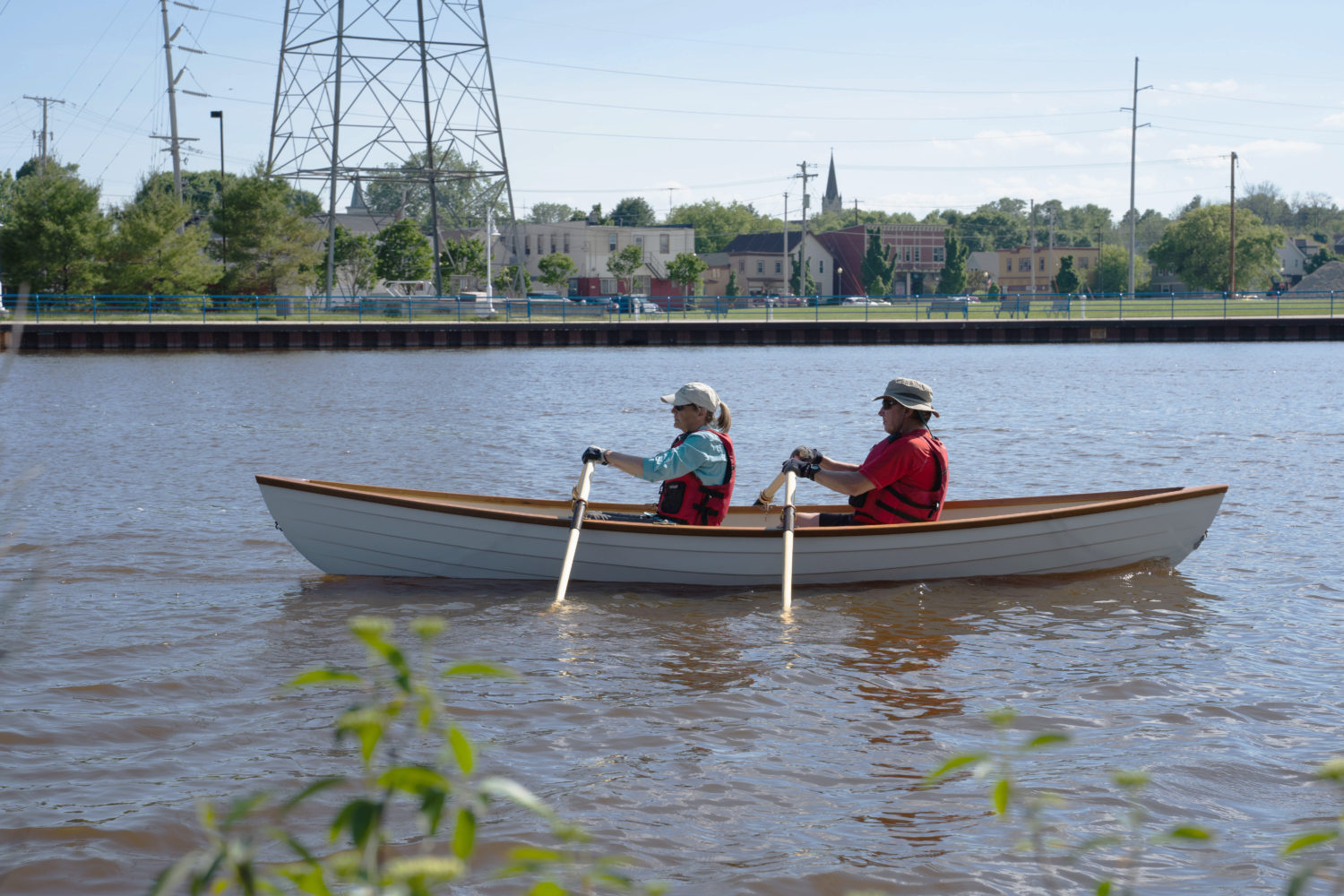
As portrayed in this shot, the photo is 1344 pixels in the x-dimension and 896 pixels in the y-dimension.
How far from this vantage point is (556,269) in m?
93.2

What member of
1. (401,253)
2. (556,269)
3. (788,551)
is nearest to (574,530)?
(788,551)

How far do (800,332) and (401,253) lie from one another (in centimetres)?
3232

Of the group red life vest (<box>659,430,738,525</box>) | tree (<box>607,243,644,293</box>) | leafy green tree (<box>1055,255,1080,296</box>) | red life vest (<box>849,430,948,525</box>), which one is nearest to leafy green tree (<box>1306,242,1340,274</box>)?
leafy green tree (<box>1055,255,1080,296</box>)

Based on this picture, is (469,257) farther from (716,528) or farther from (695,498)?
(716,528)

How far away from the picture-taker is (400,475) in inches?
655

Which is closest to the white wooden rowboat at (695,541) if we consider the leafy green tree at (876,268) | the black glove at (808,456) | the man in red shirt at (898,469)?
the man in red shirt at (898,469)

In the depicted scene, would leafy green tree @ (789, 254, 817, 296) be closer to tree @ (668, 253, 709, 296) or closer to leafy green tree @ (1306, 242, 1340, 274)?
tree @ (668, 253, 709, 296)

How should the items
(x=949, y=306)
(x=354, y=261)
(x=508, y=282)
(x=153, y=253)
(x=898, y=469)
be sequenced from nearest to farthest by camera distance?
1. (x=898, y=469)
2. (x=153, y=253)
3. (x=949, y=306)
4. (x=354, y=261)
5. (x=508, y=282)

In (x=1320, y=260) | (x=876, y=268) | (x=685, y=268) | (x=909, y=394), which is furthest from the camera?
(x=1320, y=260)

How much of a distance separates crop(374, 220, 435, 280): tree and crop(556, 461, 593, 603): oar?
69024mm

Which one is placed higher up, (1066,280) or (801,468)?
(1066,280)

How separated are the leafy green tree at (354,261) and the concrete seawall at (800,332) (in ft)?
75.4

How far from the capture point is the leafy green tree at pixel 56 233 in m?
50.1

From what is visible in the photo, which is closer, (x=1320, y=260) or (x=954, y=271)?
(x=954, y=271)
